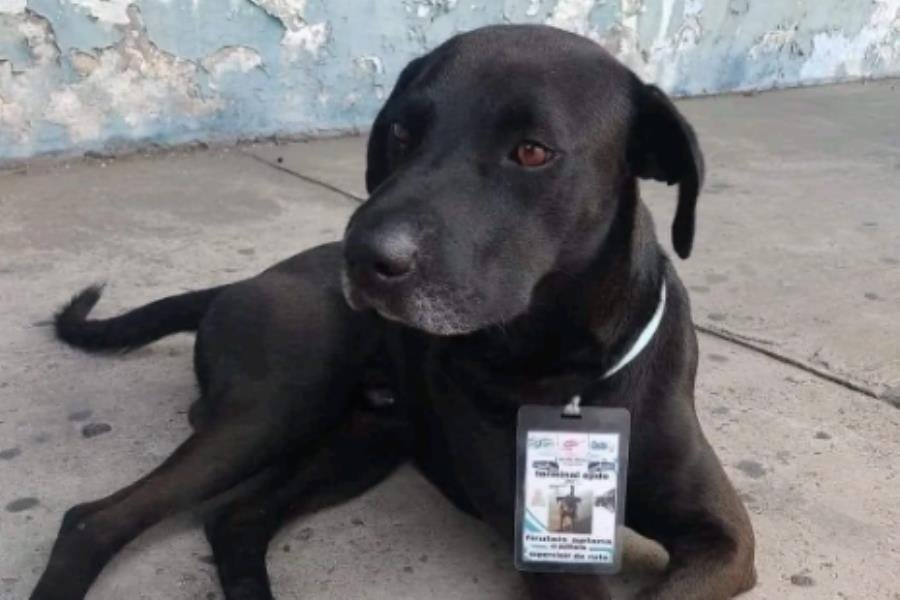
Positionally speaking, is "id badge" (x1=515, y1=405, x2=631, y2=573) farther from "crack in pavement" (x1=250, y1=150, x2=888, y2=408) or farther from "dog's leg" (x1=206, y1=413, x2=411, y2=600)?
"crack in pavement" (x1=250, y1=150, x2=888, y2=408)

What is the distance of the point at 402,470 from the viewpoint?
2818mm

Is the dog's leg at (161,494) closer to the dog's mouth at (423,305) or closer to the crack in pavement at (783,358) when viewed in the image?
the dog's mouth at (423,305)

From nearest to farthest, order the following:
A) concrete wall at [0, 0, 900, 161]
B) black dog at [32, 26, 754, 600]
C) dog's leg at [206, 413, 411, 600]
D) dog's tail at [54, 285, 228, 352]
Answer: black dog at [32, 26, 754, 600] < dog's leg at [206, 413, 411, 600] < dog's tail at [54, 285, 228, 352] < concrete wall at [0, 0, 900, 161]

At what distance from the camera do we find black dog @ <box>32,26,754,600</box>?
6.55ft

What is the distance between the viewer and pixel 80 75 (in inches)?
206

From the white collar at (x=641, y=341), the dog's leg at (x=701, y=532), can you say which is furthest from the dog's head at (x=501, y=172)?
the dog's leg at (x=701, y=532)

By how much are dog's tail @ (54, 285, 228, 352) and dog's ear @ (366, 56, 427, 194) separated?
641 millimetres

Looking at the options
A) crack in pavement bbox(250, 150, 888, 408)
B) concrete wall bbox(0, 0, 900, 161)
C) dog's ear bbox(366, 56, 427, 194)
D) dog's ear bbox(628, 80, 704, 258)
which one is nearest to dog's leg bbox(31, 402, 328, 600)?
dog's ear bbox(366, 56, 427, 194)

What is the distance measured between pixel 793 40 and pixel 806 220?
12.8ft

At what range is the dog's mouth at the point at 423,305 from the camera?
1.92 meters

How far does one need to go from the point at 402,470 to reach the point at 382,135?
838 mm

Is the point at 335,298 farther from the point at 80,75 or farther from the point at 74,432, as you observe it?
the point at 80,75

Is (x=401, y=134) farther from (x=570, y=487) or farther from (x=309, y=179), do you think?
(x=309, y=179)

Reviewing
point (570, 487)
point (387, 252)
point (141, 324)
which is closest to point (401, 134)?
point (387, 252)
